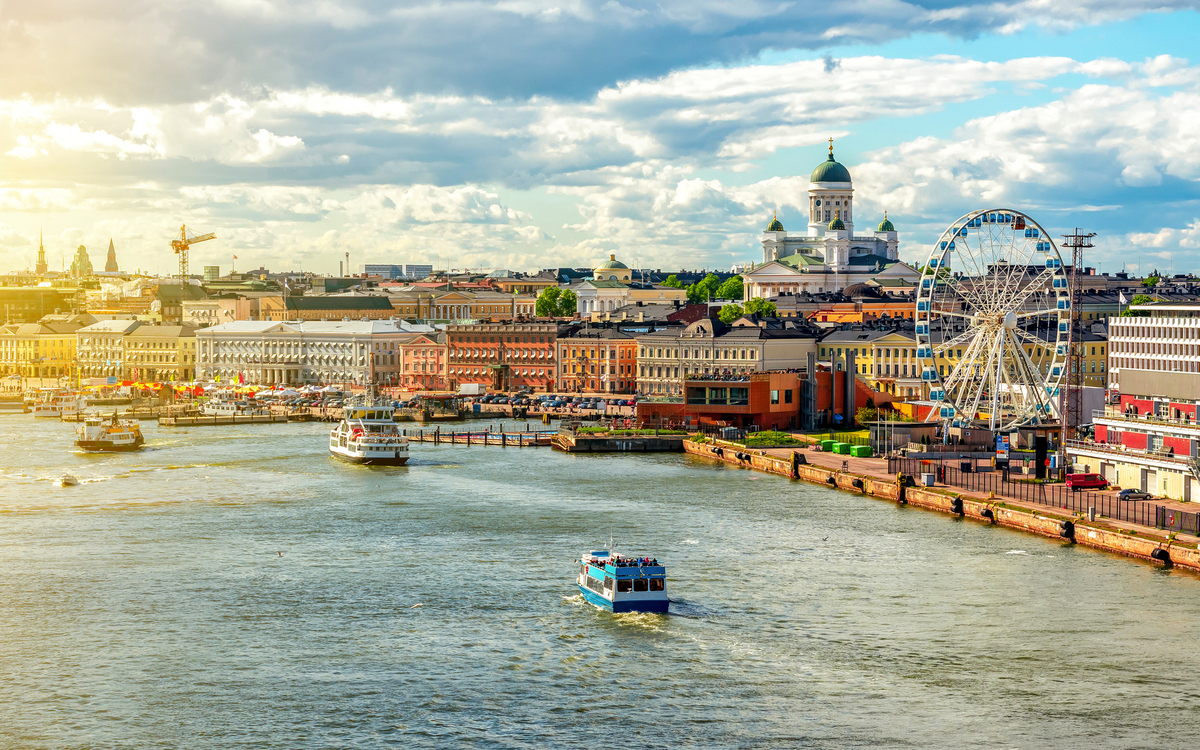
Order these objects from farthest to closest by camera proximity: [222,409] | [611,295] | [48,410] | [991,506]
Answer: [611,295] < [48,410] < [222,409] < [991,506]

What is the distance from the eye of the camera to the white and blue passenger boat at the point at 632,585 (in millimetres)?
33719

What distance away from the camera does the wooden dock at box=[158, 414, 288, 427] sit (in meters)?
91.7

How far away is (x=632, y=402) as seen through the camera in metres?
94.1

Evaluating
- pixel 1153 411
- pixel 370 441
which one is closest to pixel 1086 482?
pixel 1153 411

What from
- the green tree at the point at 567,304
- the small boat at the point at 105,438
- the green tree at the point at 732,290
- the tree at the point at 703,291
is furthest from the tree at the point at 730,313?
the small boat at the point at 105,438

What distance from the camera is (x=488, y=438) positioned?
7925cm

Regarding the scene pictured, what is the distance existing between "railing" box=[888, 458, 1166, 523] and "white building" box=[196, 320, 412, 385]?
65817mm

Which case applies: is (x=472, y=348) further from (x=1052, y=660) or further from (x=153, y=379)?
(x=1052, y=660)

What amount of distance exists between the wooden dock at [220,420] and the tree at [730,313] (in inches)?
1608

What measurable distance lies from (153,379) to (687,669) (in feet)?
372

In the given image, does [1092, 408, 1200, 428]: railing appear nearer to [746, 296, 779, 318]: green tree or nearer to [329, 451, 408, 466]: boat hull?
[329, 451, 408, 466]: boat hull

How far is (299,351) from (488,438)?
49.0 metres

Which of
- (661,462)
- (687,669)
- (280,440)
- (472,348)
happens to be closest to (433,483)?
(661,462)

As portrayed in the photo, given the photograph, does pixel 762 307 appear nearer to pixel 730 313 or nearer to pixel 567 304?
pixel 730 313
